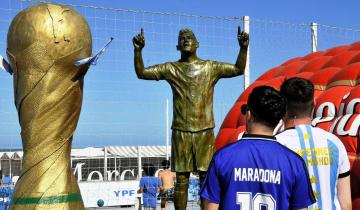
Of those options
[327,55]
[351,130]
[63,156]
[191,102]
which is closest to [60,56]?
[63,156]

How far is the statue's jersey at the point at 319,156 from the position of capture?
2824 millimetres

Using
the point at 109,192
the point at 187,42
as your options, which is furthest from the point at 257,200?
the point at 109,192

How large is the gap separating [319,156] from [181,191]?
176 cm

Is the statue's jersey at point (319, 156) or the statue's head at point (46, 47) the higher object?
the statue's head at point (46, 47)

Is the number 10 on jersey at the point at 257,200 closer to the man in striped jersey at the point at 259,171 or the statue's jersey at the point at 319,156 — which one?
the man in striped jersey at the point at 259,171

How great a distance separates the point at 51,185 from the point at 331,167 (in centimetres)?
149

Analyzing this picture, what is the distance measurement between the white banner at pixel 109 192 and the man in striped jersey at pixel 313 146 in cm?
926

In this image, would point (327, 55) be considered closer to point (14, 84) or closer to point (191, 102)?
point (191, 102)

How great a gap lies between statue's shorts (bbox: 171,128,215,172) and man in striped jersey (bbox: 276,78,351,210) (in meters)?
1.61

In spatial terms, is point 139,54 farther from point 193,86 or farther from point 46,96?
point 46,96

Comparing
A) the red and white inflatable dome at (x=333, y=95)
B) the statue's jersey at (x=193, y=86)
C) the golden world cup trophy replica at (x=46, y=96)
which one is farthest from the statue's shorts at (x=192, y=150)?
the red and white inflatable dome at (x=333, y=95)

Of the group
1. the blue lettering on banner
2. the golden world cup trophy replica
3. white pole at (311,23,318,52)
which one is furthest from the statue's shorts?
the blue lettering on banner

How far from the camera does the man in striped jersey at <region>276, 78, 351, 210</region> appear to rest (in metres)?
2.82

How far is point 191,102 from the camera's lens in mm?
4465
